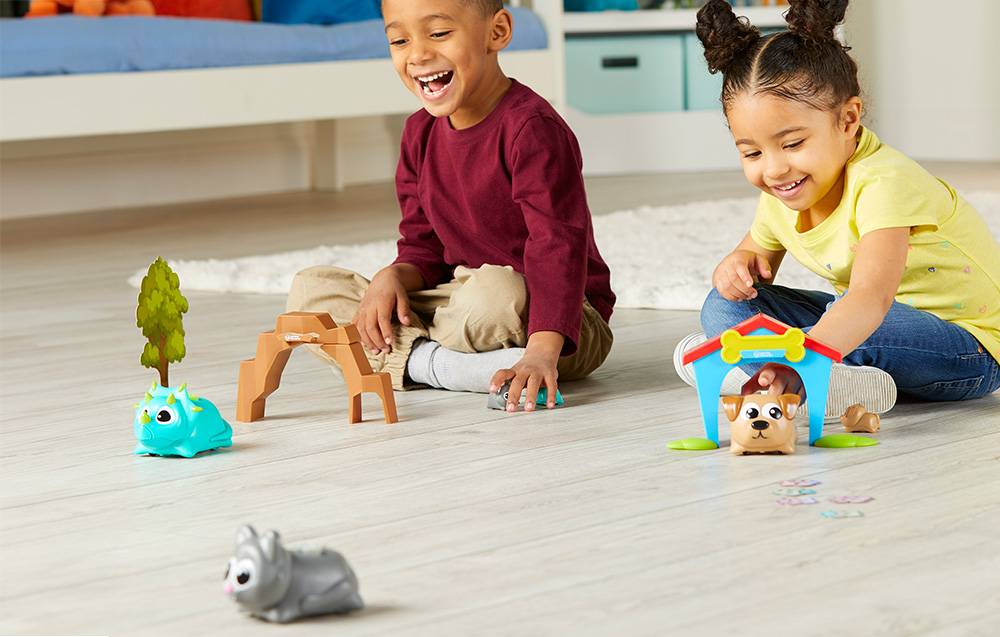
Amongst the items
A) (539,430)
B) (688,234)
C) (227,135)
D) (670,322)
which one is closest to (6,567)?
(539,430)

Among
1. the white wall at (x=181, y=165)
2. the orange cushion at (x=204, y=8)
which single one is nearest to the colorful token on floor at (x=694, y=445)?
the orange cushion at (x=204, y=8)

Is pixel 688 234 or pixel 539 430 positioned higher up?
pixel 539 430

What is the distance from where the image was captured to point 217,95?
2.84 m

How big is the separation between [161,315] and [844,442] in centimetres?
57

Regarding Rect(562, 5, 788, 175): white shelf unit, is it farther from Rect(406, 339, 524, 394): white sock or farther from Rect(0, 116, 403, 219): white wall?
Rect(406, 339, 524, 394): white sock

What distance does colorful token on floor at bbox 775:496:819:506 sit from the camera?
93cm

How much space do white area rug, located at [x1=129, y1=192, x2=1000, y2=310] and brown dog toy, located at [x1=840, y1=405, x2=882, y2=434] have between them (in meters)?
0.69

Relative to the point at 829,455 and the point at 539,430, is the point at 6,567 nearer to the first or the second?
the point at 539,430

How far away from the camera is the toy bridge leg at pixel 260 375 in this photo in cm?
127

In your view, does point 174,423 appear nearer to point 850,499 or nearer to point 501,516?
point 501,516

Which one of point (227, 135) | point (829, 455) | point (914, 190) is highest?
point (914, 190)

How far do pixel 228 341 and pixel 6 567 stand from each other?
2.85ft

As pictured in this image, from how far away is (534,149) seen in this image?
1.35 metres

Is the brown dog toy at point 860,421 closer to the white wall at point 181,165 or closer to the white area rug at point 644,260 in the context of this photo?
the white area rug at point 644,260
